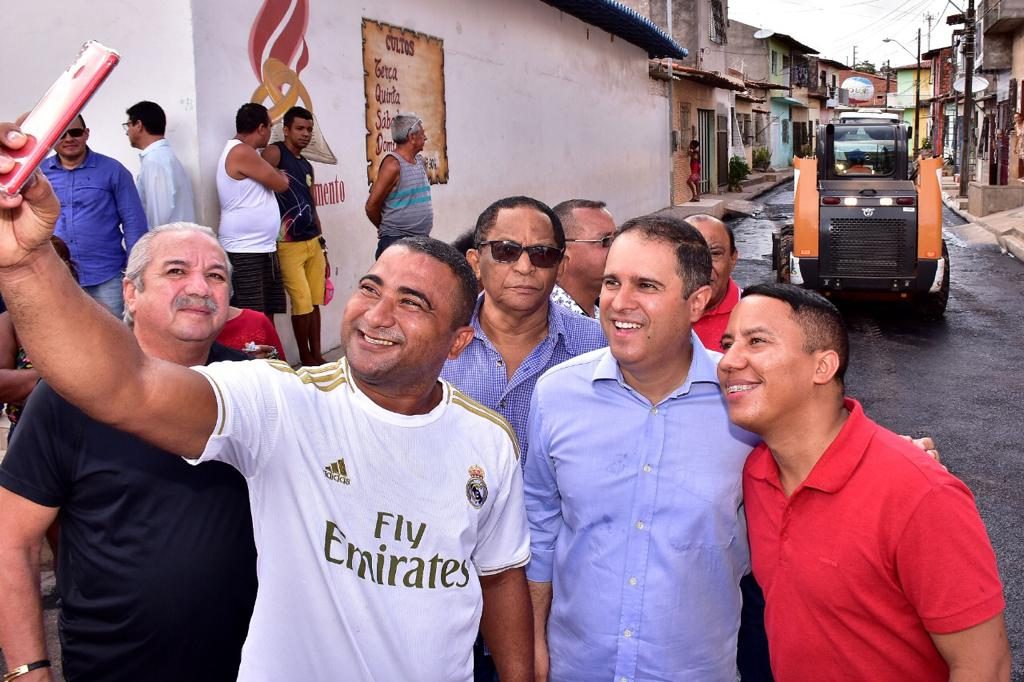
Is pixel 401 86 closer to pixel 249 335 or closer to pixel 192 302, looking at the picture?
pixel 249 335

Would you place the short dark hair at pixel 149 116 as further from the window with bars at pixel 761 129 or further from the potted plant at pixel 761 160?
the window with bars at pixel 761 129

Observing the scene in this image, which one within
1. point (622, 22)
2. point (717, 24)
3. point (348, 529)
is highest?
point (717, 24)

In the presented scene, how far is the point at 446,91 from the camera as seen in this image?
11.9 metres

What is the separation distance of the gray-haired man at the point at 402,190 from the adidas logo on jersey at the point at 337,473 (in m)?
5.61

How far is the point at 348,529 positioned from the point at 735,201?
29.7 metres

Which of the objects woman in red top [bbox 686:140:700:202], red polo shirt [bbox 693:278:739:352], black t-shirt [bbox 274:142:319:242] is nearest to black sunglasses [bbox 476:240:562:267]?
red polo shirt [bbox 693:278:739:352]

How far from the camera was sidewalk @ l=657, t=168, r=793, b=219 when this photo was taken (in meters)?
26.3

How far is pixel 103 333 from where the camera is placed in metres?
1.59

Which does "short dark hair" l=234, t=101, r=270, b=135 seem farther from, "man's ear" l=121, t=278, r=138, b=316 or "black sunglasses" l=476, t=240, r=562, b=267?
"man's ear" l=121, t=278, r=138, b=316

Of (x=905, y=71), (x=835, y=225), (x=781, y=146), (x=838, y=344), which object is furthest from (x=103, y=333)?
(x=905, y=71)

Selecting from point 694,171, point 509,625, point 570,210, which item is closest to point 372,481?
point 509,625

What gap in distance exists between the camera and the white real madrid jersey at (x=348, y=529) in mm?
2088

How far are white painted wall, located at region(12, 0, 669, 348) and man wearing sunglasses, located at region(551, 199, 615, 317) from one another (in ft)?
12.7

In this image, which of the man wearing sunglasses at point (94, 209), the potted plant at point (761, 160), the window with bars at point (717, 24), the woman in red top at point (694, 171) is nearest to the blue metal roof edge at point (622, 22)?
the woman in red top at point (694, 171)
